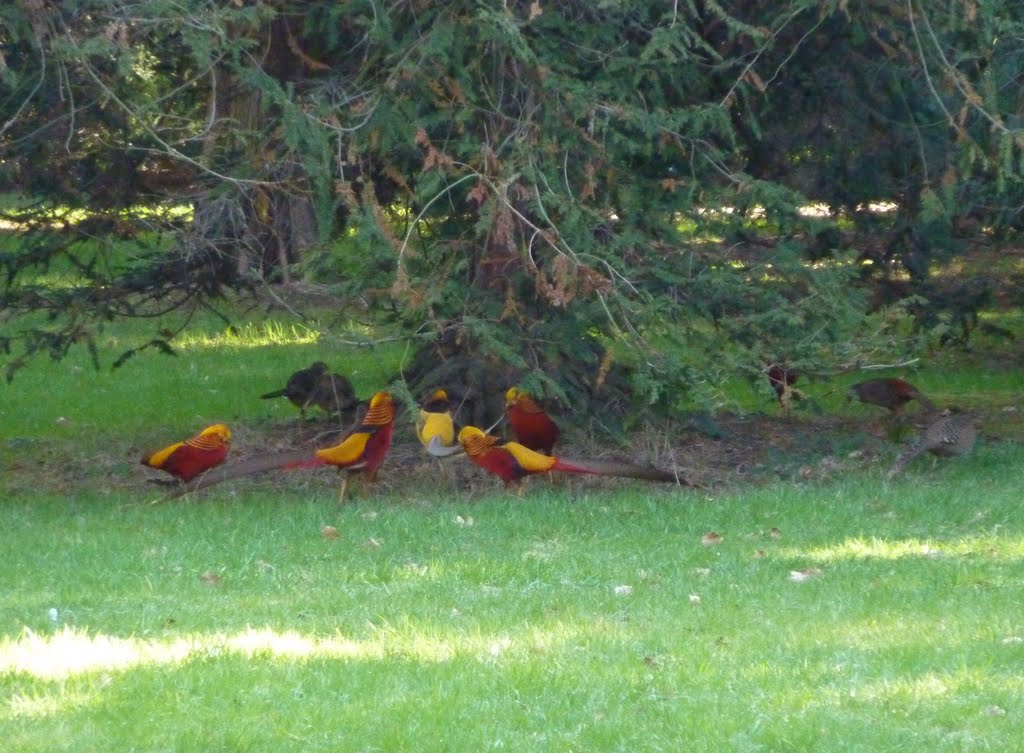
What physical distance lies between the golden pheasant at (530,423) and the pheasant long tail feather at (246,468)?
1.57 meters

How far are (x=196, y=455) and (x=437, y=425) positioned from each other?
191cm

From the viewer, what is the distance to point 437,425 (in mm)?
10945

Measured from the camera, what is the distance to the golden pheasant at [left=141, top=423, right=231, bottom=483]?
10734 mm

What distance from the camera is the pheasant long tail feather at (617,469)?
33.8ft

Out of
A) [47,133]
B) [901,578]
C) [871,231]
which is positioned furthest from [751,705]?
[871,231]

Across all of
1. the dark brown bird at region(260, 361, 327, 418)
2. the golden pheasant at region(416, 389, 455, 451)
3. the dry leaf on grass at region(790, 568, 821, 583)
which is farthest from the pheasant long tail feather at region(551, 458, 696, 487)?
the dark brown bird at region(260, 361, 327, 418)

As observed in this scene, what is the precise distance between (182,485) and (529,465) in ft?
9.55

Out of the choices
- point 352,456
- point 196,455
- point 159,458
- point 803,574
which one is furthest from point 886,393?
point 159,458

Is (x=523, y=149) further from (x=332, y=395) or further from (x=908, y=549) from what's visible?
(x=332, y=395)

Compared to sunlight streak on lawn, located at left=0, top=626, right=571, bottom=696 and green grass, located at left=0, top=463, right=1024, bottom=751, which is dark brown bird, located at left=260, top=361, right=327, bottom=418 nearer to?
green grass, located at left=0, top=463, right=1024, bottom=751

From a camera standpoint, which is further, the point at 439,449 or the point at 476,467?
the point at 476,467

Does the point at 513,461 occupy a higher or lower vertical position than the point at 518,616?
lower

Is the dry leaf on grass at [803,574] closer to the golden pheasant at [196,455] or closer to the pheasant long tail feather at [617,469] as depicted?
the pheasant long tail feather at [617,469]

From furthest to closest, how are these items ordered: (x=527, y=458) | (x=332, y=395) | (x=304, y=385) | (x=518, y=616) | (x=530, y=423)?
(x=304, y=385) < (x=332, y=395) < (x=530, y=423) < (x=527, y=458) < (x=518, y=616)
